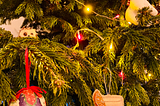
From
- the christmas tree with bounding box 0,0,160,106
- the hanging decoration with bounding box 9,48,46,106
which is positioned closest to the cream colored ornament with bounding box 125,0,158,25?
the christmas tree with bounding box 0,0,160,106

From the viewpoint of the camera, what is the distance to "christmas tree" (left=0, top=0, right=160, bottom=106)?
38cm

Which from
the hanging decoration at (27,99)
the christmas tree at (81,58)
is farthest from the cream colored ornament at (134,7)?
the hanging decoration at (27,99)

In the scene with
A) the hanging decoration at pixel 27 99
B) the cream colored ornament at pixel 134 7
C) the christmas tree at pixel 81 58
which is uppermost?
the cream colored ornament at pixel 134 7

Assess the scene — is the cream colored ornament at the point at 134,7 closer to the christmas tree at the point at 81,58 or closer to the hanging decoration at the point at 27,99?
the christmas tree at the point at 81,58

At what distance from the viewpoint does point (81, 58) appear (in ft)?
1.65

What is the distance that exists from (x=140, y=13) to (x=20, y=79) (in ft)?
1.39

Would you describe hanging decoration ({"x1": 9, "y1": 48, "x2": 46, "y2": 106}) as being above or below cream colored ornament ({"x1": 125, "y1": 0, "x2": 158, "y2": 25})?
below

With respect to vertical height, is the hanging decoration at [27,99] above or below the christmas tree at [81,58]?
below

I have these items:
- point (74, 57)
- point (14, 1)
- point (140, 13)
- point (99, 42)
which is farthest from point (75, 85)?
point (14, 1)

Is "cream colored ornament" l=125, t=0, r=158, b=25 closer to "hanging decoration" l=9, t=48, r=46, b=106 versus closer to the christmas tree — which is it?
the christmas tree

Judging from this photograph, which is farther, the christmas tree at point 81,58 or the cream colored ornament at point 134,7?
the cream colored ornament at point 134,7

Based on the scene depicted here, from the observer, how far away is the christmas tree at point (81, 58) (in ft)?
1.25

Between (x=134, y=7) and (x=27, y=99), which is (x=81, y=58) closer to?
(x=27, y=99)

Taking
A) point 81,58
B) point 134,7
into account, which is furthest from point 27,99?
point 134,7
